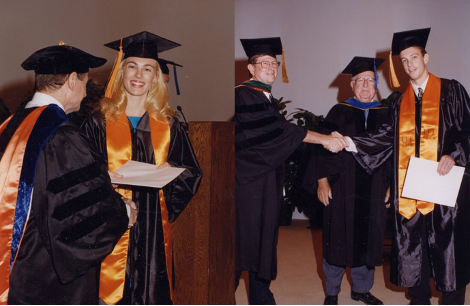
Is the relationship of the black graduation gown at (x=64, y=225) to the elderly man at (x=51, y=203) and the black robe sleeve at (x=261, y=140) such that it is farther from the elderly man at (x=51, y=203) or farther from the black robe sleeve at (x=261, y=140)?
the black robe sleeve at (x=261, y=140)

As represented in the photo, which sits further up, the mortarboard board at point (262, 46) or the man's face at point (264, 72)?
the mortarboard board at point (262, 46)

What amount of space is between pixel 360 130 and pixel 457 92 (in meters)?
0.59

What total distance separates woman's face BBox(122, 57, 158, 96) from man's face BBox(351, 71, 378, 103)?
1356 millimetres

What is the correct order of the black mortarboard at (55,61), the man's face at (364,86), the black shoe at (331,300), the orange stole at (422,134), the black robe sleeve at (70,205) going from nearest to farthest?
the black robe sleeve at (70,205) < the black mortarboard at (55,61) < the orange stole at (422,134) < the black shoe at (331,300) < the man's face at (364,86)

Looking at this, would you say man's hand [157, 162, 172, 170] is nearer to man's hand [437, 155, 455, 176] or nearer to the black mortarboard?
the black mortarboard

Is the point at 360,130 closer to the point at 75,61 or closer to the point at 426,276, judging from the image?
the point at 426,276

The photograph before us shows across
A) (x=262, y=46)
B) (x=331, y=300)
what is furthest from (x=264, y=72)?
(x=331, y=300)

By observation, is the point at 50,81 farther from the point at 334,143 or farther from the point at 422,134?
the point at 422,134

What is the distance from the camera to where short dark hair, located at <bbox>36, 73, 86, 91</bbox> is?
1784 millimetres

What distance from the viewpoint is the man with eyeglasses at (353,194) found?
8.14 ft

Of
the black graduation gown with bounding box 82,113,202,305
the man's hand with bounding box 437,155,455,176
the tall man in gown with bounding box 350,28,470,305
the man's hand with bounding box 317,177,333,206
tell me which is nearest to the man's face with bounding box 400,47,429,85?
the tall man in gown with bounding box 350,28,470,305

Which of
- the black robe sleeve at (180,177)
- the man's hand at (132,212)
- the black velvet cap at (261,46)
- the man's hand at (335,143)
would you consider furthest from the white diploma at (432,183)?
the man's hand at (132,212)

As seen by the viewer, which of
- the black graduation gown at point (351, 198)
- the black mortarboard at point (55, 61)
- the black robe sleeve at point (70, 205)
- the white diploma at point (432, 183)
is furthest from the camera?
Answer: the black graduation gown at point (351, 198)

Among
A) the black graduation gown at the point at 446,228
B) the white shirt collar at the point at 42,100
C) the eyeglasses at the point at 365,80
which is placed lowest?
the black graduation gown at the point at 446,228
